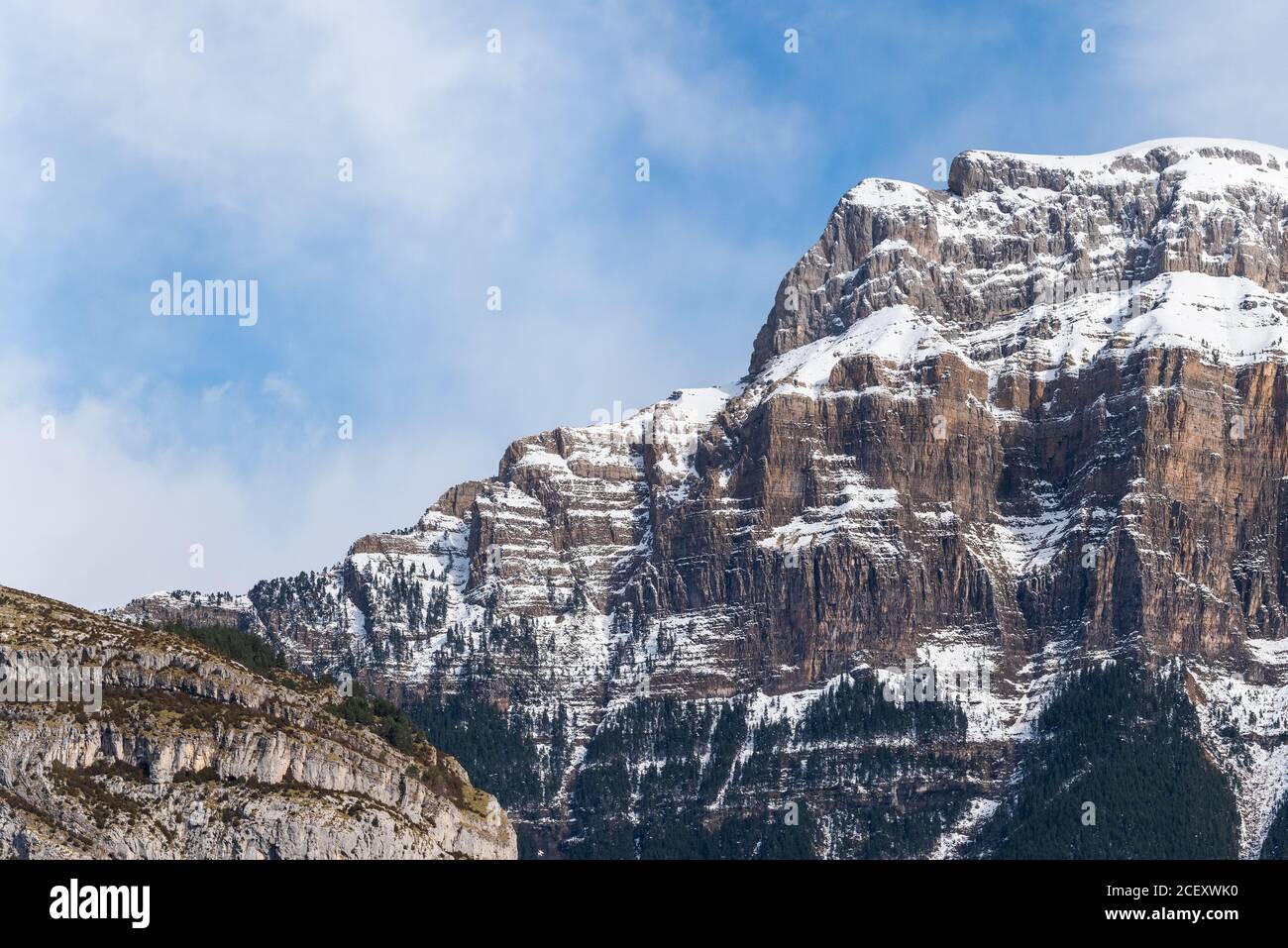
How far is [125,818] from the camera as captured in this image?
19950cm
